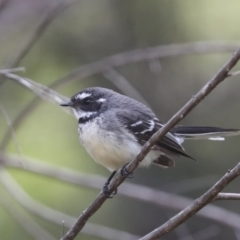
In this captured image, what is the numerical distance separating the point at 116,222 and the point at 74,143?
3.19ft

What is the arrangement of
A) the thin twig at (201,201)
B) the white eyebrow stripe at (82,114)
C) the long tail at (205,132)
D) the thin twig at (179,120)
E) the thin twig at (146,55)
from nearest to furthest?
the thin twig at (179,120), the thin twig at (201,201), the long tail at (205,132), the white eyebrow stripe at (82,114), the thin twig at (146,55)

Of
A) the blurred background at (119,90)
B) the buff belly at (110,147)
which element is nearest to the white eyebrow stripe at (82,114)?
the buff belly at (110,147)

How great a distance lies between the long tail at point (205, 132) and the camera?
299 centimetres

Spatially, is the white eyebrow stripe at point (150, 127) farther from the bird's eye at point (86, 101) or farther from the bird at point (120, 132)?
the bird's eye at point (86, 101)

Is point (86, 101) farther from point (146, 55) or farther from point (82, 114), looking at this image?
point (146, 55)

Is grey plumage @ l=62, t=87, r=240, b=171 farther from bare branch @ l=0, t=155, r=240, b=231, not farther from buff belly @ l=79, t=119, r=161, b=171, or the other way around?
bare branch @ l=0, t=155, r=240, b=231

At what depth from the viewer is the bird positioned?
3.14m

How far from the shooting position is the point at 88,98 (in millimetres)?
3506

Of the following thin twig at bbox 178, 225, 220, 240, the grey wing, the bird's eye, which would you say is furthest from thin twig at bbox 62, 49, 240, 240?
thin twig at bbox 178, 225, 220, 240

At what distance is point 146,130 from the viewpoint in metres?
3.30

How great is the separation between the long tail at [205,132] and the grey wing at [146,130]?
0.26 feet

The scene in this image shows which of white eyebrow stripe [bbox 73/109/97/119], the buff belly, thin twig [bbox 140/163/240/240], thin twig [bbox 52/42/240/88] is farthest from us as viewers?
thin twig [bbox 52/42/240/88]

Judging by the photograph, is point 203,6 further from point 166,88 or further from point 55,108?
point 55,108

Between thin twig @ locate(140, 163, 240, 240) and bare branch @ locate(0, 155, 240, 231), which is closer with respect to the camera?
thin twig @ locate(140, 163, 240, 240)
